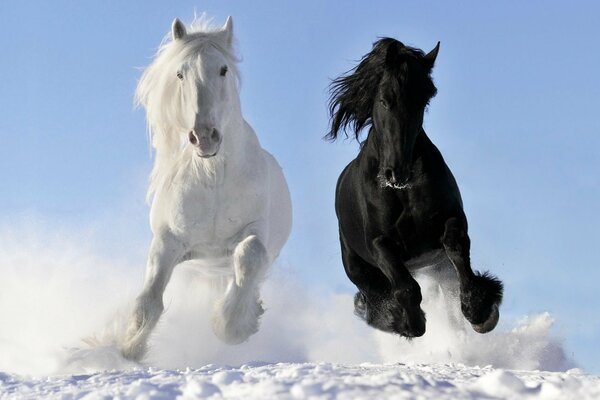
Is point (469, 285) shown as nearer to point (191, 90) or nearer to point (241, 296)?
point (241, 296)

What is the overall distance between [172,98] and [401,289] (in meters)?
2.54

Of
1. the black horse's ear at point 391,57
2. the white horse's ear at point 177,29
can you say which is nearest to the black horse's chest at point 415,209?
the black horse's ear at point 391,57

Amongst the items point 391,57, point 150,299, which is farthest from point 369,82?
point 150,299

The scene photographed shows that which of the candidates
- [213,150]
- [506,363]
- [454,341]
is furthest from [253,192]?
[506,363]

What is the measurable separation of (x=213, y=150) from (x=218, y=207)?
827 millimetres

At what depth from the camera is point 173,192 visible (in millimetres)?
7637

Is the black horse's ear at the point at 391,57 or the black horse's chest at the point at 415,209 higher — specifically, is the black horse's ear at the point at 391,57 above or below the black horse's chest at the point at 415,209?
above

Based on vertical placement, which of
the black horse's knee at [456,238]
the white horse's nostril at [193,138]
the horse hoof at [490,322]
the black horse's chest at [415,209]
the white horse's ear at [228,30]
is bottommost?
the horse hoof at [490,322]

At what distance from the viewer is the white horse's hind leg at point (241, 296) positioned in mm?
7305

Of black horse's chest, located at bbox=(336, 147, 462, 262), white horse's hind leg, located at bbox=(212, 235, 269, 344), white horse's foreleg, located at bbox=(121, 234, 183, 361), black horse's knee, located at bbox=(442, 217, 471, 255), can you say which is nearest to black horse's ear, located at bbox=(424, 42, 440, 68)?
black horse's chest, located at bbox=(336, 147, 462, 262)

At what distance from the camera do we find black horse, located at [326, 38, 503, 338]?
6062 mm

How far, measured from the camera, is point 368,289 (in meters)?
7.51

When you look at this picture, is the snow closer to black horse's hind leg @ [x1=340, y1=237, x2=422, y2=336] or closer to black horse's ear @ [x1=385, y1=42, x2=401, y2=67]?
black horse's ear @ [x1=385, y1=42, x2=401, y2=67]

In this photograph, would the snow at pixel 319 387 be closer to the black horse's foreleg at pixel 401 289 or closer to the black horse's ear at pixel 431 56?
the black horse's foreleg at pixel 401 289
